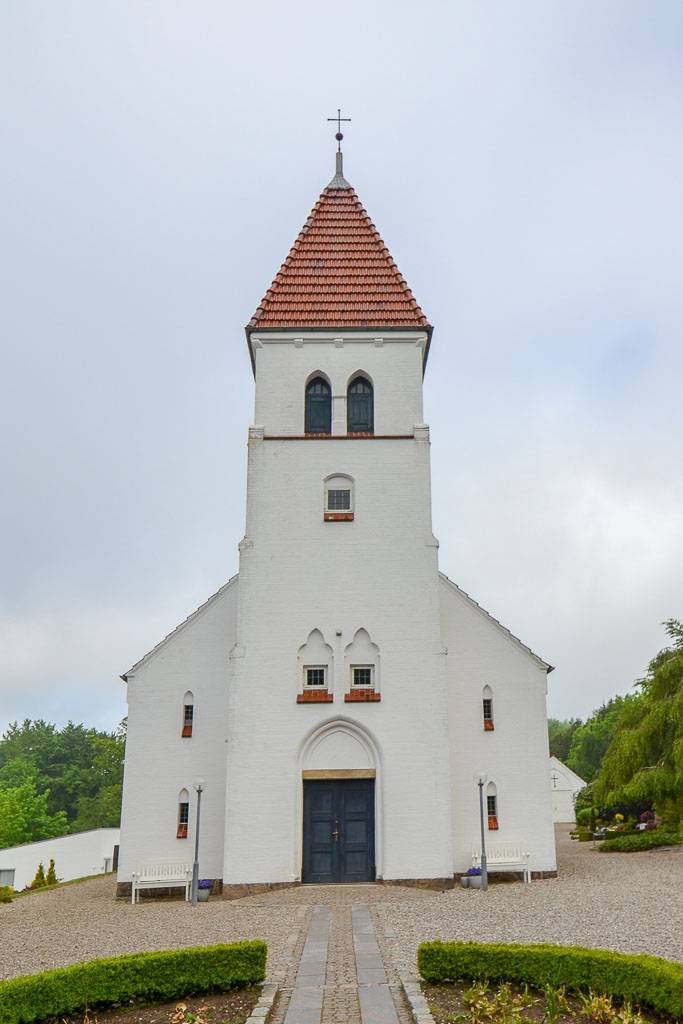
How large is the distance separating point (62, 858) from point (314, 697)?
20404mm

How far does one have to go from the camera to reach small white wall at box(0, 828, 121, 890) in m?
34.5

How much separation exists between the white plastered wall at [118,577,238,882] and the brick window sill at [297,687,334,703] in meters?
2.84

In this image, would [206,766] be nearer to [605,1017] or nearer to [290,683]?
[290,683]

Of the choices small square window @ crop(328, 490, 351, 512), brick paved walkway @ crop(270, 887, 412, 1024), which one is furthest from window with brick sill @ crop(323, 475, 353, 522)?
brick paved walkway @ crop(270, 887, 412, 1024)

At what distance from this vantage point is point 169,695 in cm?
2258

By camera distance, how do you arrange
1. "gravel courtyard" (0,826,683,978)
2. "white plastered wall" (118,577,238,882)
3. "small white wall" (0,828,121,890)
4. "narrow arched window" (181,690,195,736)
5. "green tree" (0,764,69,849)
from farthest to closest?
"green tree" (0,764,69,849) → "small white wall" (0,828,121,890) → "narrow arched window" (181,690,195,736) → "white plastered wall" (118,577,238,882) → "gravel courtyard" (0,826,683,978)

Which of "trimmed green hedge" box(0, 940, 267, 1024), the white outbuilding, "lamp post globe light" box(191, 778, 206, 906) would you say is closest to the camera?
"trimmed green hedge" box(0, 940, 267, 1024)

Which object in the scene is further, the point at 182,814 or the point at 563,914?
the point at 182,814

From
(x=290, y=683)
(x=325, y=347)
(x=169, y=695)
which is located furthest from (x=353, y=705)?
(x=325, y=347)

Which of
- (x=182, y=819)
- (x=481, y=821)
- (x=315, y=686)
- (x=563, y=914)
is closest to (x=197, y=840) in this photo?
(x=182, y=819)

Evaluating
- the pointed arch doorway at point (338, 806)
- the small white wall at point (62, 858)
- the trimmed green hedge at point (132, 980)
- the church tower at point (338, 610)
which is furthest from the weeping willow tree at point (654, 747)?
the small white wall at point (62, 858)

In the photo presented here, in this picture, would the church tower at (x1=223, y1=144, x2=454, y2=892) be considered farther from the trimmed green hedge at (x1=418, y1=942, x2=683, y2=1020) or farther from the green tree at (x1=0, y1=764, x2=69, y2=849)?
the green tree at (x1=0, y1=764, x2=69, y2=849)

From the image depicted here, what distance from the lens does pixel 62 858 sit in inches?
1375

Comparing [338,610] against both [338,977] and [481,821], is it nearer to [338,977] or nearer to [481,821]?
[481,821]
